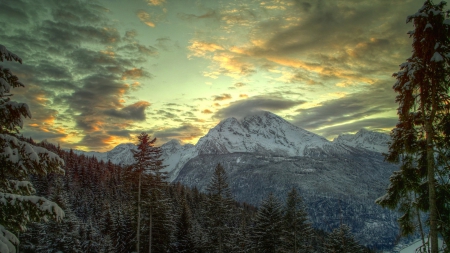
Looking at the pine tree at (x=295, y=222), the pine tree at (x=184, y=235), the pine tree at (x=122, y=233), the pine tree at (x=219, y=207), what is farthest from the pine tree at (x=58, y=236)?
the pine tree at (x=295, y=222)

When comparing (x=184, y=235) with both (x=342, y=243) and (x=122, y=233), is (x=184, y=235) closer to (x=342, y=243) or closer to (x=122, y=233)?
(x=122, y=233)

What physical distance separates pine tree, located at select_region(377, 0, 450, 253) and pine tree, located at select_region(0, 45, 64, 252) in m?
12.0

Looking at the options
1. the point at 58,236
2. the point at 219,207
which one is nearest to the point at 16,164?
the point at 219,207

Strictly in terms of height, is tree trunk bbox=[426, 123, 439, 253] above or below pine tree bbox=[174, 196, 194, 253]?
above

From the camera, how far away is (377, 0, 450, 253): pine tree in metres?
8.95

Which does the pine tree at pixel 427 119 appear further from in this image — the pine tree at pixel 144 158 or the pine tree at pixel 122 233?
the pine tree at pixel 122 233

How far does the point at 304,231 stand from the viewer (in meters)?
33.3

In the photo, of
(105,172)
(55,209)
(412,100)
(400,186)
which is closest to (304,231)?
(400,186)

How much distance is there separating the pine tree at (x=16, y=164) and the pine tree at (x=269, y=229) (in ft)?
87.9

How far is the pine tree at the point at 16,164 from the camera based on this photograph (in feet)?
22.4

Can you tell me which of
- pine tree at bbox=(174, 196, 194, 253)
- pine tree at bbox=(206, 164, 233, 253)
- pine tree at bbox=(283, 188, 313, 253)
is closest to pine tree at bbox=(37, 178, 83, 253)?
pine tree at bbox=(174, 196, 194, 253)

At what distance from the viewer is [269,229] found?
30.2 meters

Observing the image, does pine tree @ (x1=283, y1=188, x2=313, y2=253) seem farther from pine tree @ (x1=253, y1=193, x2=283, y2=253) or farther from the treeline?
pine tree @ (x1=253, y1=193, x2=283, y2=253)

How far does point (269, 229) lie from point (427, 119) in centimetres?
2442
